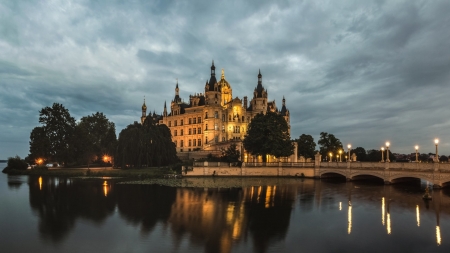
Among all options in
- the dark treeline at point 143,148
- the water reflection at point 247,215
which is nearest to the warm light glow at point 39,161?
the dark treeline at point 143,148

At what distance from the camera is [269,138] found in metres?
61.3

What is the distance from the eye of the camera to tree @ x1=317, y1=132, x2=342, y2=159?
282ft

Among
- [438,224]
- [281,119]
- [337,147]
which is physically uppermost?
[281,119]

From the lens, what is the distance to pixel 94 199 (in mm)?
31656

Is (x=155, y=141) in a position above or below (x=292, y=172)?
above

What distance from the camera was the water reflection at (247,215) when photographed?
59.5 ft

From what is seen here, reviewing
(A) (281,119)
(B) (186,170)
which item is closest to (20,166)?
(B) (186,170)

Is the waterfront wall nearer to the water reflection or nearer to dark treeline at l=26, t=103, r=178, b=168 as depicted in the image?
dark treeline at l=26, t=103, r=178, b=168

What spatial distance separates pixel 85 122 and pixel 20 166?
23826mm

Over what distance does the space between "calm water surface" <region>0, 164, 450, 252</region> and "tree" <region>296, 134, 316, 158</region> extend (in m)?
50.5

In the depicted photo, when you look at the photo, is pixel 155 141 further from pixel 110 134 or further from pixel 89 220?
pixel 89 220

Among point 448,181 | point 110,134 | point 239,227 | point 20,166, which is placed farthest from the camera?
point 110,134

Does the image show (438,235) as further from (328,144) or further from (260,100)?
(260,100)

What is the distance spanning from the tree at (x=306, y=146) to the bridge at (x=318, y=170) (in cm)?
2293
